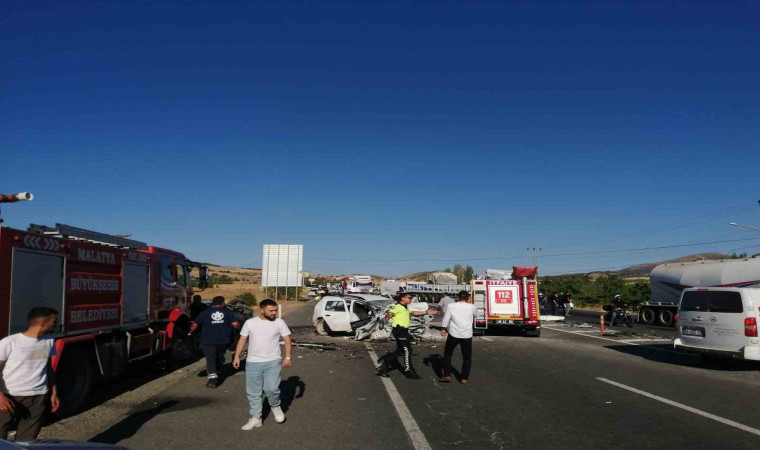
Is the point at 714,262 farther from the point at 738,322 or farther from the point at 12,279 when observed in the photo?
the point at 12,279

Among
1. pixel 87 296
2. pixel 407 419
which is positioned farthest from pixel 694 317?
pixel 87 296

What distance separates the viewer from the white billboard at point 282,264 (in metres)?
48.7

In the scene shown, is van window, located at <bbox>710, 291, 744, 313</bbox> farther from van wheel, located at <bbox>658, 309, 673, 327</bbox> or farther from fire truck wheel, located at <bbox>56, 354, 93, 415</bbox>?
van wheel, located at <bbox>658, 309, 673, 327</bbox>

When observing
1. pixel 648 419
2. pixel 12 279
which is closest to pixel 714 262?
pixel 648 419

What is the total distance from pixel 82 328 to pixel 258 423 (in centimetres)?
374

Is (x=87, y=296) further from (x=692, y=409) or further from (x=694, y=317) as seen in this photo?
(x=694, y=317)

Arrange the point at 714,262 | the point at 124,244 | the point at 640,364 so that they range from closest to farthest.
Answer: the point at 124,244 → the point at 640,364 → the point at 714,262

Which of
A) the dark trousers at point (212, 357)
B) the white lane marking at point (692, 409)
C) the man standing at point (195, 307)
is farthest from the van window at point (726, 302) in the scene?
the man standing at point (195, 307)

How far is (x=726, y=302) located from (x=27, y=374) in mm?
13814

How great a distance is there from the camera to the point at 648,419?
7.35 meters

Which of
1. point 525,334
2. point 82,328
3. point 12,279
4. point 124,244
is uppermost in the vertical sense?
point 124,244

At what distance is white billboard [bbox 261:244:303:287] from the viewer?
160 feet

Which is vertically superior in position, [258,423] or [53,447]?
[53,447]

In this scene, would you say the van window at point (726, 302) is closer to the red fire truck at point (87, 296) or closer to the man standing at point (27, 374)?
the red fire truck at point (87, 296)
